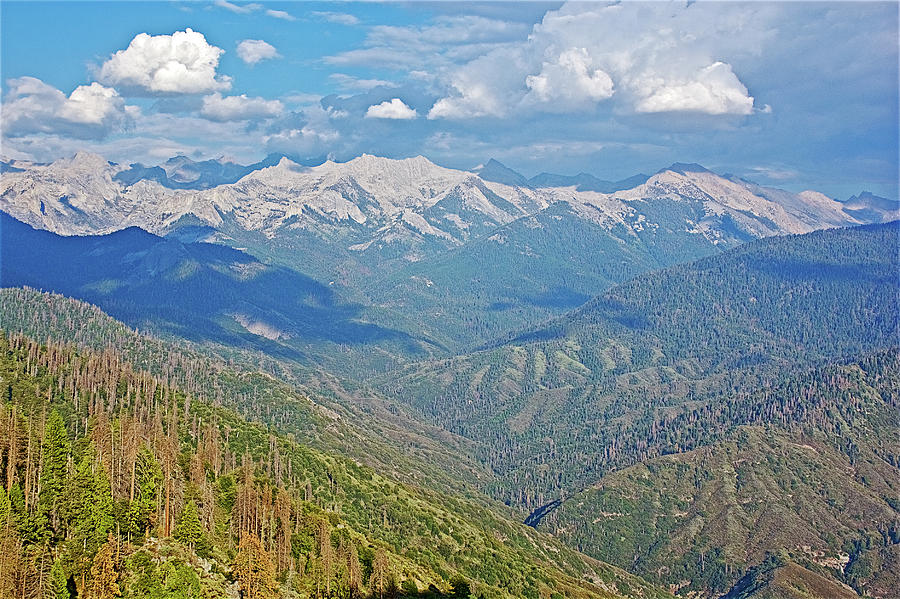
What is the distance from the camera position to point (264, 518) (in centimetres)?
16325

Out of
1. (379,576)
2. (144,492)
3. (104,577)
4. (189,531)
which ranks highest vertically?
(104,577)

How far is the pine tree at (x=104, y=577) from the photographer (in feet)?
352

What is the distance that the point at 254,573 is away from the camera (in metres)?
127

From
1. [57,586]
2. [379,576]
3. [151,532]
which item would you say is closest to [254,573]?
[151,532]

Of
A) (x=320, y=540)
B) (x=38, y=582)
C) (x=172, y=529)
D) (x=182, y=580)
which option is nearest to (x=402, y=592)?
(x=320, y=540)

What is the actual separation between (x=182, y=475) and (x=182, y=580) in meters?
63.1

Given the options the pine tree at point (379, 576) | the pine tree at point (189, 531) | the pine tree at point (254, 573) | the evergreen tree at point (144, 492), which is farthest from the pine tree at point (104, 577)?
the pine tree at point (379, 576)

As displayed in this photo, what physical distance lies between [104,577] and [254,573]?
25.0 metres

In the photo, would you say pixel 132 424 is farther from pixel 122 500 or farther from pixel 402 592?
pixel 402 592

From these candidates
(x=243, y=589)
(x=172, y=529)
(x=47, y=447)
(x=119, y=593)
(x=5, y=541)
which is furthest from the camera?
(x=47, y=447)

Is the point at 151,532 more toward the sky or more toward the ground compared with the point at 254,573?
more toward the ground

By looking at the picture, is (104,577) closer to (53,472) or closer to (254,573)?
(254,573)

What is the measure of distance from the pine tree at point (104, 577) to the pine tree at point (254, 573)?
19355 mm

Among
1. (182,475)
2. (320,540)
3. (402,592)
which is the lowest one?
(402,592)
